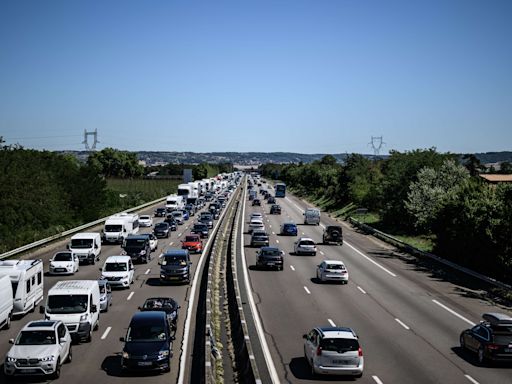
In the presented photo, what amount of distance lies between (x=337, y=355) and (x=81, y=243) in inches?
1215

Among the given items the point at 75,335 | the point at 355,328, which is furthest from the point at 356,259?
the point at 75,335

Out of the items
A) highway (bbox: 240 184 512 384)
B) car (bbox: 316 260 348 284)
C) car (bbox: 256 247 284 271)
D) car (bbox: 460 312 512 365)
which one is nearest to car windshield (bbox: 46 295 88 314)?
highway (bbox: 240 184 512 384)

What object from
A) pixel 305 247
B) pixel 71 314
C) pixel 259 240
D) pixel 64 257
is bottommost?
pixel 259 240

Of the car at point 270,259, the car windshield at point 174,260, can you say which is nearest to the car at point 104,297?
the car windshield at point 174,260

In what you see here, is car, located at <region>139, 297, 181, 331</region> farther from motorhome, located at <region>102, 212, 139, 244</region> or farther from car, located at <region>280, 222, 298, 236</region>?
car, located at <region>280, 222, 298, 236</region>

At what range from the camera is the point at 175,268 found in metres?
36.7

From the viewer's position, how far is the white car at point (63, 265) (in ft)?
133

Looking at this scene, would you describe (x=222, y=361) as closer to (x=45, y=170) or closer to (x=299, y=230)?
(x=299, y=230)

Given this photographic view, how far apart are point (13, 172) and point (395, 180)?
41926 mm

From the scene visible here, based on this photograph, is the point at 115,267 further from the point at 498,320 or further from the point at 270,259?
the point at 498,320

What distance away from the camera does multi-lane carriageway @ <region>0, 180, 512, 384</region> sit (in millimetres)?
20375

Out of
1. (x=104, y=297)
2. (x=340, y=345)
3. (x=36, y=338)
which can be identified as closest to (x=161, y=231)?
(x=104, y=297)

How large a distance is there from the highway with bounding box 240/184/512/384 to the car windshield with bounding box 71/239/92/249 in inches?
440

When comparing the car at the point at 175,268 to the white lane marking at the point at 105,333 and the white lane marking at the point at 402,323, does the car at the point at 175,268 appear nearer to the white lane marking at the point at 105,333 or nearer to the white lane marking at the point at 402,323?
the white lane marking at the point at 105,333
